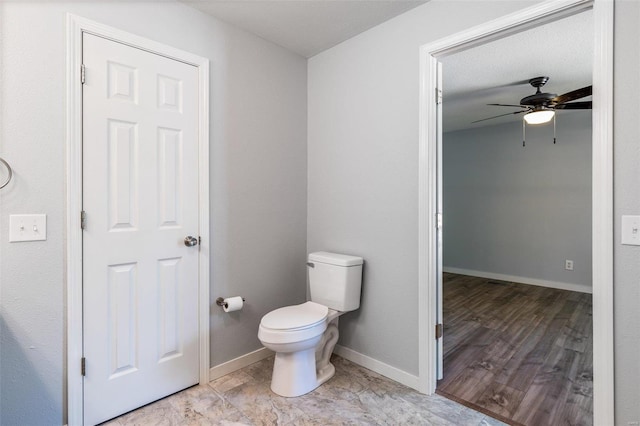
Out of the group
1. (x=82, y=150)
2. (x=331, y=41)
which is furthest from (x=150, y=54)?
(x=331, y=41)

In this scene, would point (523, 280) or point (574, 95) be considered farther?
point (523, 280)

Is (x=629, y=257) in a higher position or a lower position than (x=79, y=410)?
higher

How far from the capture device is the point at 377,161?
216 centimetres

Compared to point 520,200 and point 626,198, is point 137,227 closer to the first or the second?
point 626,198

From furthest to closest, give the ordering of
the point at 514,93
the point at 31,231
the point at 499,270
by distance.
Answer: the point at 499,270, the point at 514,93, the point at 31,231

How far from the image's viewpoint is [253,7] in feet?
6.35

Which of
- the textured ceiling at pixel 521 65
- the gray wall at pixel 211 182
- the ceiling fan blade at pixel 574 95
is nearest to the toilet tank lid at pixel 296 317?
the gray wall at pixel 211 182

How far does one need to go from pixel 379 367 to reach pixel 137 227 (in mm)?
1788

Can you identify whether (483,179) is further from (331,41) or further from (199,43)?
(199,43)

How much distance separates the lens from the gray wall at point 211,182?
1.41 metres

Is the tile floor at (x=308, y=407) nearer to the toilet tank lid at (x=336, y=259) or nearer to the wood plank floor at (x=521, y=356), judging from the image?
the wood plank floor at (x=521, y=356)

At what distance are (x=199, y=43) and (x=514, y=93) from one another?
3328 millimetres

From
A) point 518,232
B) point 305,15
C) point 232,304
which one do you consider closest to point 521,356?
point 232,304

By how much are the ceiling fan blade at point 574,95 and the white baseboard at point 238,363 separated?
3.09 m
